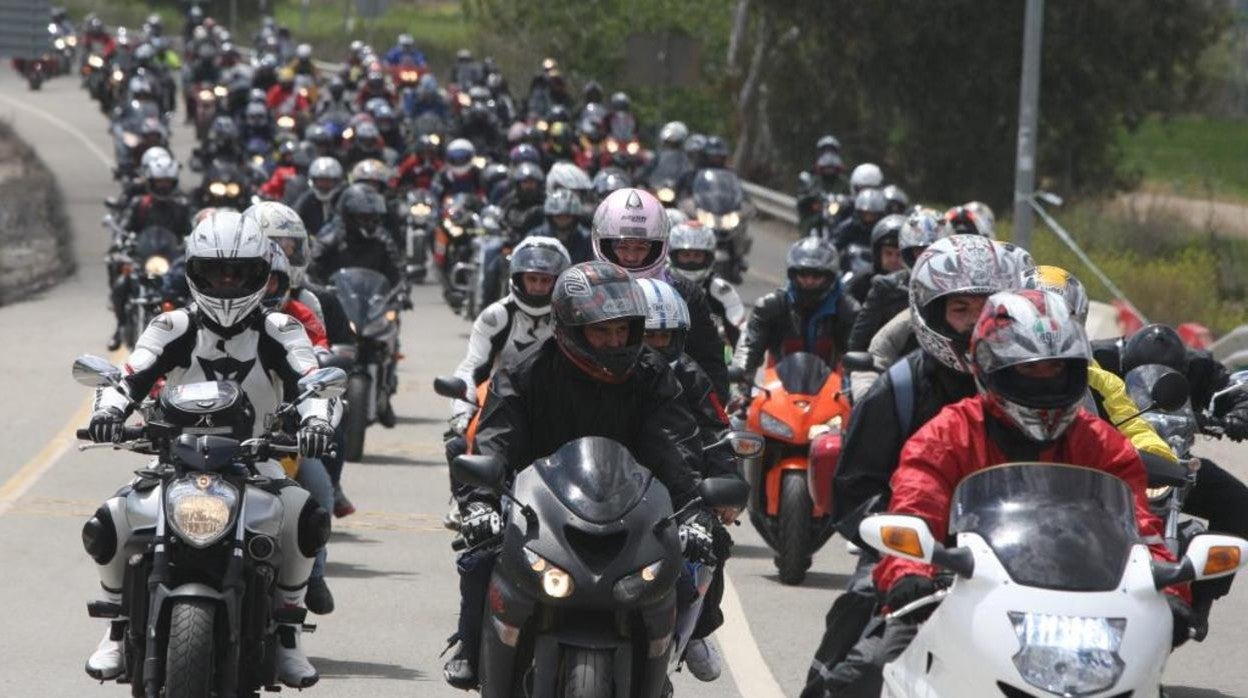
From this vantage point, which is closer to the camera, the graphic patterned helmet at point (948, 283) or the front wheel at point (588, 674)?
the front wheel at point (588, 674)

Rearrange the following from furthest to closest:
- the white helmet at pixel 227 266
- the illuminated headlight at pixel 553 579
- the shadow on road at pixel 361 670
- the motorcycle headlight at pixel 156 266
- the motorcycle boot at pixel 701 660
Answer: the motorcycle headlight at pixel 156 266 → the shadow on road at pixel 361 670 → the white helmet at pixel 227 266 → the motorcycle boot at pixel 701 660 → the illuminated headlight at pixel 553 579

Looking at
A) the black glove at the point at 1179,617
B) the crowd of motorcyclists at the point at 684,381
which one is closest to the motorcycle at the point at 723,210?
the crowd of motorcyclists at the point at 684,381

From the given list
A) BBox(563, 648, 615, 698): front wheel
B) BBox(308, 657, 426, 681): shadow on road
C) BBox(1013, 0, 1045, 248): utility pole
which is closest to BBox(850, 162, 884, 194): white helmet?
BBox(1013, 0, 1045, 248): utility pole

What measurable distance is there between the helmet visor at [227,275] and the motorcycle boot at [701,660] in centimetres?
191

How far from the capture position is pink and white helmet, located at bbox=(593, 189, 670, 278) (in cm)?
1213

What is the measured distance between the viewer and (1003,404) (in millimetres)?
7152

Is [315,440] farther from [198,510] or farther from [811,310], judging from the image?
[811,310]

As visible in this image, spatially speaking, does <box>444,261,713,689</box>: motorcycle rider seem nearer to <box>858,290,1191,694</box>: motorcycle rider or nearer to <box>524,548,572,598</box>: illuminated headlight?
<box>524,548,572,598</box>: illuminated headlight

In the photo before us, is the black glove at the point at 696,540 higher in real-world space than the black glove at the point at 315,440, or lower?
higher

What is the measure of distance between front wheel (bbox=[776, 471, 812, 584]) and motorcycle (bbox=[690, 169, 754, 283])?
594 inches

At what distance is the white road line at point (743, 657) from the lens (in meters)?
11.0

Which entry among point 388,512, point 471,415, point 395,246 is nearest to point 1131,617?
point 471,415

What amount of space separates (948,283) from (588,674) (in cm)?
177

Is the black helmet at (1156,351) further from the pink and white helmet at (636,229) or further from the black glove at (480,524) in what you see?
the black glove at (480,524)
